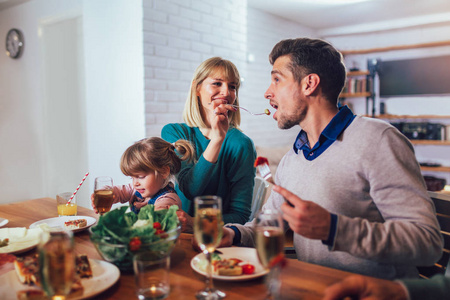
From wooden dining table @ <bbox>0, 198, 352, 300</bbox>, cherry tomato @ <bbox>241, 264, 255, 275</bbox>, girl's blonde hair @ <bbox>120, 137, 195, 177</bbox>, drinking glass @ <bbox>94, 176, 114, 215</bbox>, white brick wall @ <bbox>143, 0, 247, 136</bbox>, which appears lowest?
wooden dining table @ <bbox>0, 198, 352, 300</bbox>

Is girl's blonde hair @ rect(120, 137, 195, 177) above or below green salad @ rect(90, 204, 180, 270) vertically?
above

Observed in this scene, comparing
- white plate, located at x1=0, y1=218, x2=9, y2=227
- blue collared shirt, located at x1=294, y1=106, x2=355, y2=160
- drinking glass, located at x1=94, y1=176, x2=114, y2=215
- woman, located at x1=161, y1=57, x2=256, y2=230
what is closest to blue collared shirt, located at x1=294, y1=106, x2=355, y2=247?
blue collared shirt, located at x1=294, y1=106, x2=355, y2=160

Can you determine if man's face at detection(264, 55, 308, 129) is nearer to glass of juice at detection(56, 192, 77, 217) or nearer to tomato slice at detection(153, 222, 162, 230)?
tomato slice at detection(153, 222, 162, 230)

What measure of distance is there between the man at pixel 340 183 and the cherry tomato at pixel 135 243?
13.4 inches

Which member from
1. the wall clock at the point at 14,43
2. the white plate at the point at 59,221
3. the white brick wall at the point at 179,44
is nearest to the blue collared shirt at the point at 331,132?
the white plate at the point at 59,221

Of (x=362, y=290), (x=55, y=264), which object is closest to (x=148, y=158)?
(x=55, y=264)

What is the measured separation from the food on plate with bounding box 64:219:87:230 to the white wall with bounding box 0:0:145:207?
1.73 meters

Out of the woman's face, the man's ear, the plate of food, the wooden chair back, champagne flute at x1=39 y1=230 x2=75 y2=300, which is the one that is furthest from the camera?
the woman's face

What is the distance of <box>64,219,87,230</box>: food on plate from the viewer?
4.75 ft

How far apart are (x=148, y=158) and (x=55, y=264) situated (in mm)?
866

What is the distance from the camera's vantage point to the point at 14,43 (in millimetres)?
4652

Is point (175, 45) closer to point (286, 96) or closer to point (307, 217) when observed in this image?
point (286, 96)

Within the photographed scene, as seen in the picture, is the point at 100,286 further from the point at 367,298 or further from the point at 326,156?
the point at 326,156

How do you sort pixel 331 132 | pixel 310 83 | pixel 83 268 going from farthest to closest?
1. pixel 310 83
2. pixel 331 132
3. pixel 83 268
